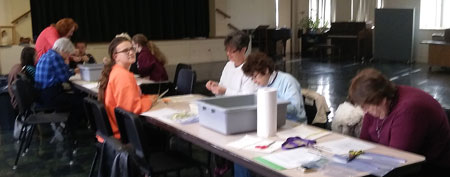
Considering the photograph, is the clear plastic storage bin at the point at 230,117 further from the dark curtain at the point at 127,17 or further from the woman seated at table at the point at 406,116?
the dark curtain at the point at 127,17

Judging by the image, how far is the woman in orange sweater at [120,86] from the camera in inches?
114

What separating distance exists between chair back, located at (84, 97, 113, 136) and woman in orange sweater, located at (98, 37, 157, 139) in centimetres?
8

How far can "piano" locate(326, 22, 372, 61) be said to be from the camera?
40.2ft

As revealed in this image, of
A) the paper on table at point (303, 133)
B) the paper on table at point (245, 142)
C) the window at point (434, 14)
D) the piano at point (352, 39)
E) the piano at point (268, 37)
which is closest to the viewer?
the paper on table at point (245, 142)

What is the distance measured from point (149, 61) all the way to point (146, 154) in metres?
2.36

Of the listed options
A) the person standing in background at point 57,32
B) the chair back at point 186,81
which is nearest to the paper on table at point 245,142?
the chair back at point 186,81

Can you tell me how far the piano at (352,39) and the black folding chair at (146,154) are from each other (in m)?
10.0

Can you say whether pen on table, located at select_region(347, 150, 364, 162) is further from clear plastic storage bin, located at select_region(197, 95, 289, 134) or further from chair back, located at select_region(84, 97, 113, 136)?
chair back, located at select_region(84, 97, 113, 136)

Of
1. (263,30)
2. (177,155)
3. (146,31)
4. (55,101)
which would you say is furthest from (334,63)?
(177,155)

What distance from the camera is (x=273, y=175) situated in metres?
1.85

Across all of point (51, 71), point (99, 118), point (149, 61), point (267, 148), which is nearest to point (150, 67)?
point (149, 61)

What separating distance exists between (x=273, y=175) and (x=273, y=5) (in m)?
12.1

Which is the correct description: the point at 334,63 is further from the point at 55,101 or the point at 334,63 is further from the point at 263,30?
the point at 55,101

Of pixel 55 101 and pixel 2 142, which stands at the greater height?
pixel 55 101
